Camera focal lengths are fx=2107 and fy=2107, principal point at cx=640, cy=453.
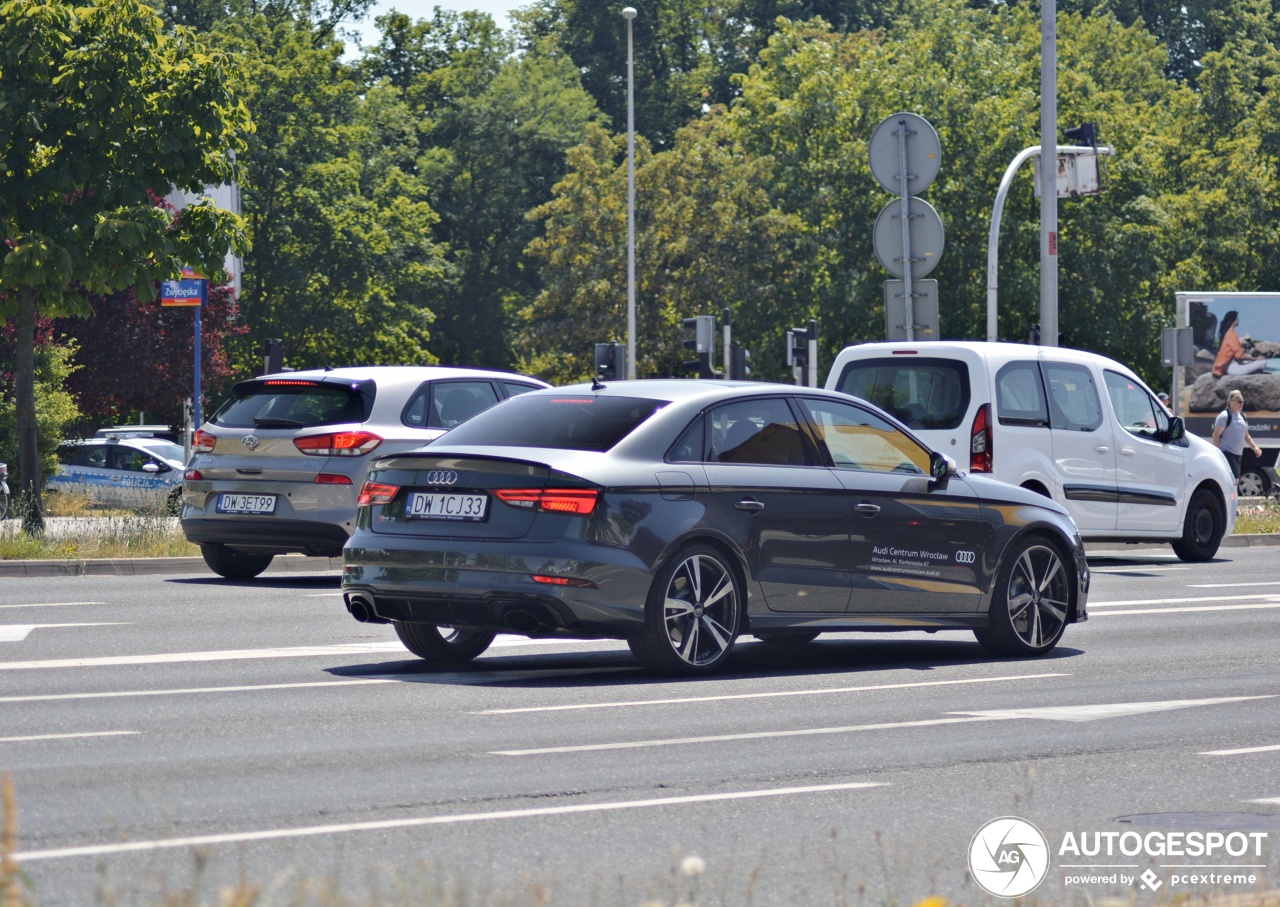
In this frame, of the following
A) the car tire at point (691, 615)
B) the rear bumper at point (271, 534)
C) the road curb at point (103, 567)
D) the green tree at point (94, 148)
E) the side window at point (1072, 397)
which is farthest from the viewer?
the green tree at point (94, 148)

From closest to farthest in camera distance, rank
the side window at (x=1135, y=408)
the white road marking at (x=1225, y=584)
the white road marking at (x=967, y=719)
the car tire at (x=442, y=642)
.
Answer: the white road marking at (x=967, y=719) → the car tire at (x=442, y=642) → the white road marking at (x=1225, y=584) → the side window at (x=1135, y=408)

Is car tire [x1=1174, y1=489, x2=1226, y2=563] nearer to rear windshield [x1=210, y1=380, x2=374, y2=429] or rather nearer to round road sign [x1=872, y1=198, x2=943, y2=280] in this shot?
round road sign [x1=872, y1=198, x2=943, y2=280]

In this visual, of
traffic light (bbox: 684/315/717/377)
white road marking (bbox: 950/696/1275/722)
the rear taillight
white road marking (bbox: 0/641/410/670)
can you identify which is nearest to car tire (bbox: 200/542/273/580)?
white road marking (bbox: 0/641/410/670)

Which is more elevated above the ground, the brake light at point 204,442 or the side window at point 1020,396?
the side window at point 1020,396

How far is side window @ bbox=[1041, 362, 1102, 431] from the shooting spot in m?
19.3

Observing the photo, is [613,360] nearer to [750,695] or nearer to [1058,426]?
[1058,426]

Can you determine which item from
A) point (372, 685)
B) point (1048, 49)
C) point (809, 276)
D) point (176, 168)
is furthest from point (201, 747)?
point (809, 276)

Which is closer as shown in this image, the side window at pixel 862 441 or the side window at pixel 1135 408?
the side window at pixel 862 441

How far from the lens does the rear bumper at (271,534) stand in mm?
16906

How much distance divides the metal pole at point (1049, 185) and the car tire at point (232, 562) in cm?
1158

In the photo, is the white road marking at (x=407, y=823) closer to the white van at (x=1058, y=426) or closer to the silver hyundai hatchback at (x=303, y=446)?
the silver hyundai hatchback at (x=303, y=446)

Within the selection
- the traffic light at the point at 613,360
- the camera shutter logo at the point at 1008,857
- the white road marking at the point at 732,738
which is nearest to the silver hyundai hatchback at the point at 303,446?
the white road marking at the point at 732,738

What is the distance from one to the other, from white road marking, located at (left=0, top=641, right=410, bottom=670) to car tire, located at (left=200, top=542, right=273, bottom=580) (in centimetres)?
587

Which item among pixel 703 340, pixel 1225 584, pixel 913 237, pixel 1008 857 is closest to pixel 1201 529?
pixel 1225 584
